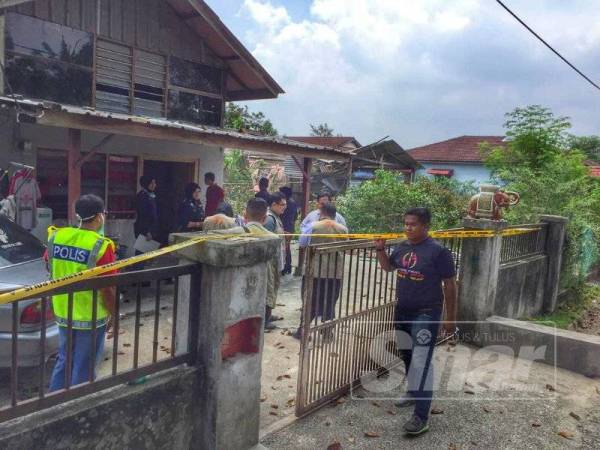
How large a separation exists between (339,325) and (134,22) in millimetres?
7851

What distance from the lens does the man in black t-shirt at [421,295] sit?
151 inches

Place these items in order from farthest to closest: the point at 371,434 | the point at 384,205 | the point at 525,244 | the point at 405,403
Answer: the point at 384,205 < the point at 525,244 < the point at 405,403 < the point at 371,434

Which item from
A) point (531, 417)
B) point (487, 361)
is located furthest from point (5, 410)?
point (487, 361)

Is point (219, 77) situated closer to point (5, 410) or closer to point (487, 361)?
point (487, 361)

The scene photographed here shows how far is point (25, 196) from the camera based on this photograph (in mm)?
7227

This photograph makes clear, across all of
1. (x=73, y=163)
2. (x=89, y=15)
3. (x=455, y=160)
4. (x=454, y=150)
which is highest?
(x=454, y=150)

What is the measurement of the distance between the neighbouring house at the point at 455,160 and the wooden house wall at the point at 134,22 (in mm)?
24268

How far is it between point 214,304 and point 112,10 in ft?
26.1

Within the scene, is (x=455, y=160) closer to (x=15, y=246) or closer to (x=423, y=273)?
(x=423, y=273)

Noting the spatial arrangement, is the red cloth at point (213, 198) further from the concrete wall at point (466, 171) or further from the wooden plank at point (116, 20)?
the concrete wall at point (466, 171)

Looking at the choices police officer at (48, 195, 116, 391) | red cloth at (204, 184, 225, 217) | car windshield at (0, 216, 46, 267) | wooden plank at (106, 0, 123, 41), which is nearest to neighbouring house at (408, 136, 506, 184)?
red cloth at (204, 184, 225, 217)

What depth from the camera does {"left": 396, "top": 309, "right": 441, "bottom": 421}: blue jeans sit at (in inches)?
151

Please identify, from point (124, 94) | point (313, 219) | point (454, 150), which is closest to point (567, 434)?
point (313, 219)

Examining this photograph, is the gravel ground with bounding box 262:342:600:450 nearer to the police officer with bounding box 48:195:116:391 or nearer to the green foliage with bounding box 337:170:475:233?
the police officer with bounding box 48:195:116:391
